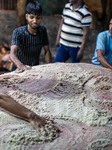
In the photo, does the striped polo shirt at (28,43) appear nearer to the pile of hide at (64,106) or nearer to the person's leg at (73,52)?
the pile of hide at (64,106)

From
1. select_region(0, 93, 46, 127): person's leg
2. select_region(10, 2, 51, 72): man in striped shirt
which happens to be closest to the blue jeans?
select_region(10, 2, 51, 72): man in striped shirt

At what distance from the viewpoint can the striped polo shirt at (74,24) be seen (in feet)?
21.3

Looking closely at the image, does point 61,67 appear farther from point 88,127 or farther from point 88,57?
point 88,57

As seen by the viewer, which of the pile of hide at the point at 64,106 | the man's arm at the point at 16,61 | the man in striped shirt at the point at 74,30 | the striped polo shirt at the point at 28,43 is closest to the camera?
the pile of hide at the point at 64,106

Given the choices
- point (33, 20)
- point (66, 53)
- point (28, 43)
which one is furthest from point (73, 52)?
point (33, 20)

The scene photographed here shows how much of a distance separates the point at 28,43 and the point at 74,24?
1.09 metres

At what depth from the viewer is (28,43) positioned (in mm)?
5676

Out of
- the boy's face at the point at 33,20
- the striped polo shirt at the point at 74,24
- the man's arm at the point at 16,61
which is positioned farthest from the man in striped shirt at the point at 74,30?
the man's arm at the point at 16,61

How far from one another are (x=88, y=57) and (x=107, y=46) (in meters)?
4.56

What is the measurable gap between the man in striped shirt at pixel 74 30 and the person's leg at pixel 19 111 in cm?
267

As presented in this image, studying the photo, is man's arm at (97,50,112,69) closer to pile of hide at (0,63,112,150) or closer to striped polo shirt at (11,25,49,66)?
pile of hide at (0,63,112,150)

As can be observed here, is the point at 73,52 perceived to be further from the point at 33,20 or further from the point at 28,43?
the point at 33,20

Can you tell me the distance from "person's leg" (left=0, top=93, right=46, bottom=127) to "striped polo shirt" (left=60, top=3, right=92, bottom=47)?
9.20 ft

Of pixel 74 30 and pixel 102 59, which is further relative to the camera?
pixel 74 30
